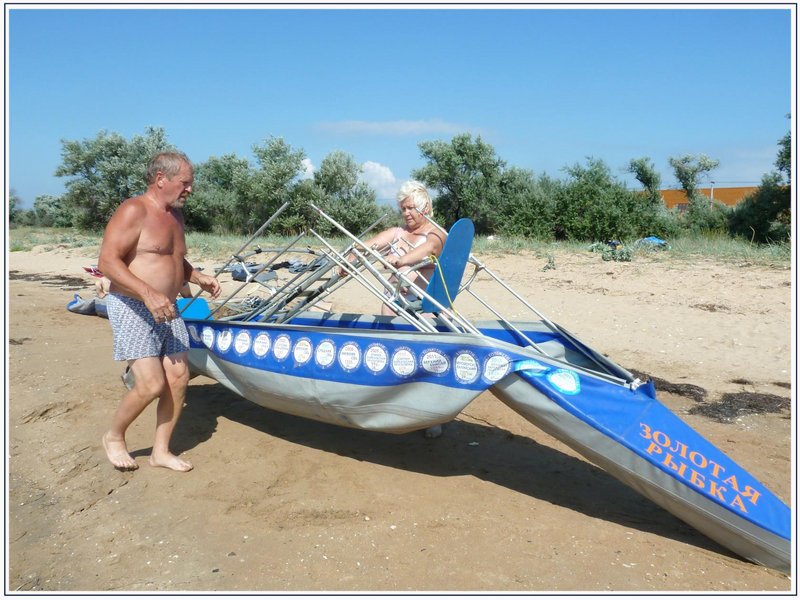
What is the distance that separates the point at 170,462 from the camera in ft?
13.8

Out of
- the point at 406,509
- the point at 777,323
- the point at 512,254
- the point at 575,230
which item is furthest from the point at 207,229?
the point at 406,509

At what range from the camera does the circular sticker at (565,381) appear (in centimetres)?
341

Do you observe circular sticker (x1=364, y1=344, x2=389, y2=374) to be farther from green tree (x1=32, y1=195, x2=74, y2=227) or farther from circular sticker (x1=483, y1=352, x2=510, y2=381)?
green tree (x1=32, y1=195, x2=74, y2=227)

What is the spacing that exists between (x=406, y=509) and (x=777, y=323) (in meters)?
6.03

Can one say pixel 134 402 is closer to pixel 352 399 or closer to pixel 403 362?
pixel 352 399

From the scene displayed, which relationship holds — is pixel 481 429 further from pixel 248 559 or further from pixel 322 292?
pixel 248 559

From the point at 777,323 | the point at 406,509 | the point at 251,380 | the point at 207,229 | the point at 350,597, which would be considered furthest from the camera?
the point at 207,229

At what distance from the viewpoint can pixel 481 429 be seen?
5094 mm

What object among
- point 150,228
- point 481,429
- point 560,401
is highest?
point 150,228

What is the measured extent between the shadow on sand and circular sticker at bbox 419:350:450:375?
98cm

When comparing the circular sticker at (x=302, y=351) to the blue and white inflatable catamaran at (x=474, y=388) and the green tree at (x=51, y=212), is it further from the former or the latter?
the green tree at (x=51, y=212)

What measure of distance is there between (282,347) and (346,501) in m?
0.97

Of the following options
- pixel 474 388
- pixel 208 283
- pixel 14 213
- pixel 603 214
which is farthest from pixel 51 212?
pixel 474 388

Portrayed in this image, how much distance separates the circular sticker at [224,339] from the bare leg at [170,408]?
0.86 ft
